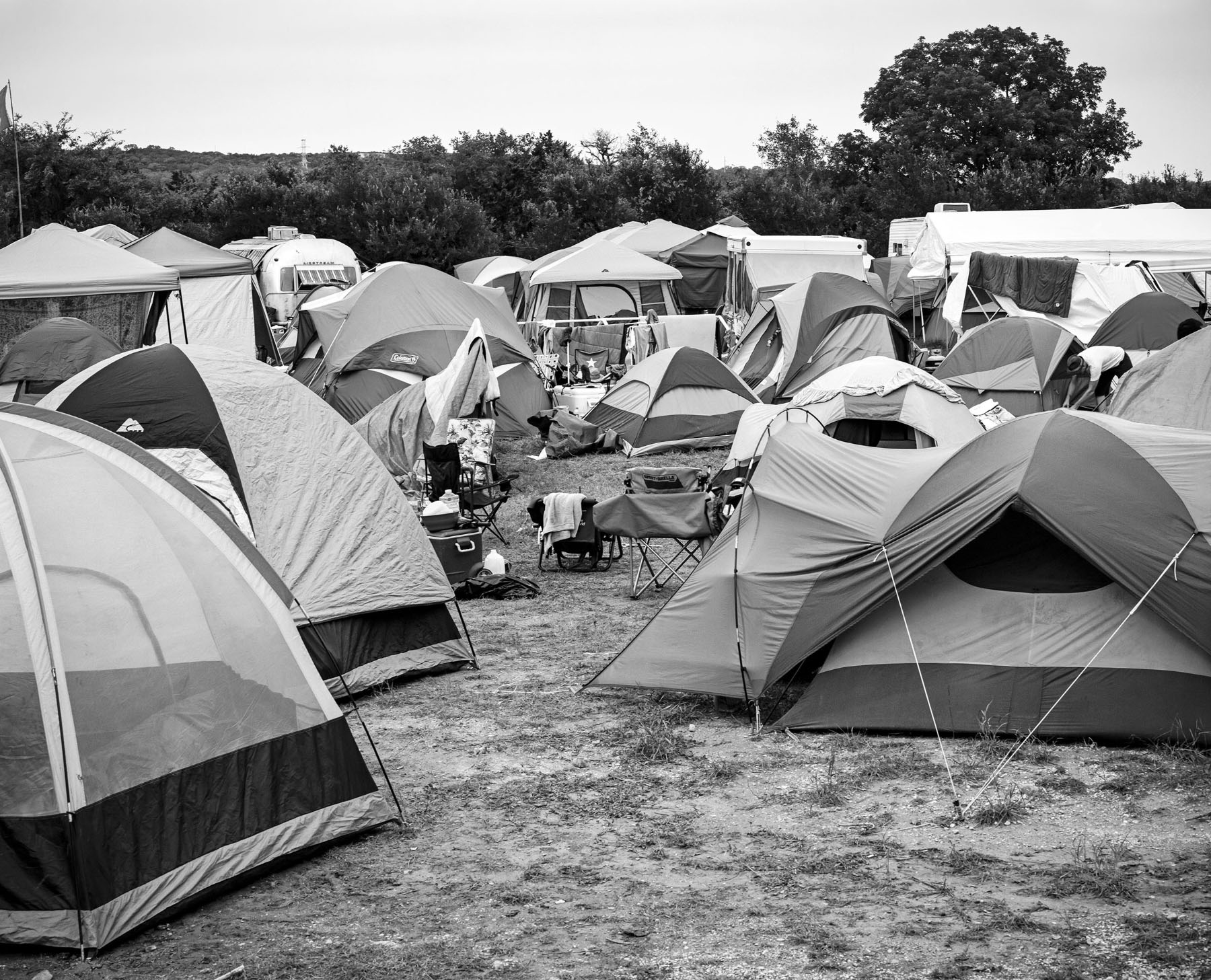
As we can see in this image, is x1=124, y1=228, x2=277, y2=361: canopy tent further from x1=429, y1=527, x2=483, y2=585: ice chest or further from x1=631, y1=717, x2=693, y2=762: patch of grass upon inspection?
x1=631, y1=717, x2=693, y2=762: patch of grass

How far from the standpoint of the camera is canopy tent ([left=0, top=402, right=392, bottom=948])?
4.36 m

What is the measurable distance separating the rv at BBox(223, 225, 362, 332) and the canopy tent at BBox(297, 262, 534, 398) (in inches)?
326

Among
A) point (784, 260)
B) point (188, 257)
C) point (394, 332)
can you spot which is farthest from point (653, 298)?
point (188, 257)

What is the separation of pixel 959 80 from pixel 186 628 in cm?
4380

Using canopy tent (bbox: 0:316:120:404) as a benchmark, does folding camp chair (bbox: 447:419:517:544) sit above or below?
below

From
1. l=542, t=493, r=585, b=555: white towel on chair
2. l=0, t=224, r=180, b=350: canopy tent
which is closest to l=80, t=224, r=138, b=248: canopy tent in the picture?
l=0, t=224, r=180, b=350: canopy tent

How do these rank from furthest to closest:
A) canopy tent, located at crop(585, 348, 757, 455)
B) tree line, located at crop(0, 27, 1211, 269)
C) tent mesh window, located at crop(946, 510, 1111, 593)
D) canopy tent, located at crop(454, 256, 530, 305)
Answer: tree line, located at crop(0, 27, 1211, 269)
canopy tent, located at crop(454, 256, 530, 305)
canopy tent, located at crop(585, 348, 757, 455)
tent mesh window, located at crop(946, 510, 1111, 593)

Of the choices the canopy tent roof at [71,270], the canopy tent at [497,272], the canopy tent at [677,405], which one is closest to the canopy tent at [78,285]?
the canopy tent roof at [71,270]

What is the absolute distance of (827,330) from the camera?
56.1 feet

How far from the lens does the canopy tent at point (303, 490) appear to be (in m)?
7.07

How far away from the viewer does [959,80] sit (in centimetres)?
4381

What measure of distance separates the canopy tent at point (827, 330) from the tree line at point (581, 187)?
1604cm

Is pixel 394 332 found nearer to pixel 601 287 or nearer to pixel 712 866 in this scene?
pixel 601 287

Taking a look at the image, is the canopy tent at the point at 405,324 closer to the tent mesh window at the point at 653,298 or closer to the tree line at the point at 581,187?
the tent mesh window at the point at 653,298
